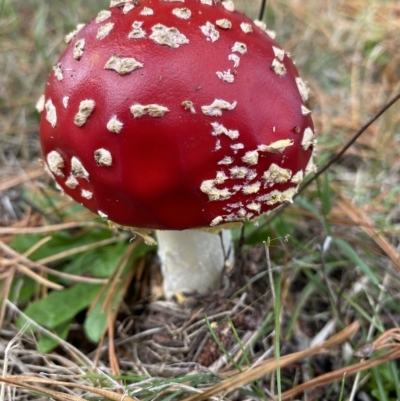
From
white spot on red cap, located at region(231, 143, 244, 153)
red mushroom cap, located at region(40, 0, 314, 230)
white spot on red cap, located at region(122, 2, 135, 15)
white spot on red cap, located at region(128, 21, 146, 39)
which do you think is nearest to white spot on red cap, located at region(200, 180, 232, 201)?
red mushroom cap, located at region(40, 0, 314, 230)

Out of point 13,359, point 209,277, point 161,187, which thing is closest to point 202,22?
point 161,187

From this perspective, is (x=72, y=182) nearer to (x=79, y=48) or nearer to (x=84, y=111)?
(x=84, y=111)

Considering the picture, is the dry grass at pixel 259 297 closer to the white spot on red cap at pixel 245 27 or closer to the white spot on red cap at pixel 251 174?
the white spot on red cap at pixel 251 174

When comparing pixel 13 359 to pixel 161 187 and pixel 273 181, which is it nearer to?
pixel 161 187

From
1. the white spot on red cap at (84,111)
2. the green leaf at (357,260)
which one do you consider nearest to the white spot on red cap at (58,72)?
the white spot on red cap at (84,111)

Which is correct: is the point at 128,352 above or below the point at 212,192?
below

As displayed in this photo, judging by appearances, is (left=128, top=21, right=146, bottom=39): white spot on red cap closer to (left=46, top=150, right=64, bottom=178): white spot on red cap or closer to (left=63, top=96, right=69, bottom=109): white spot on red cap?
(left=63, top=96, right=69, bottom=109): white spot on red cap
